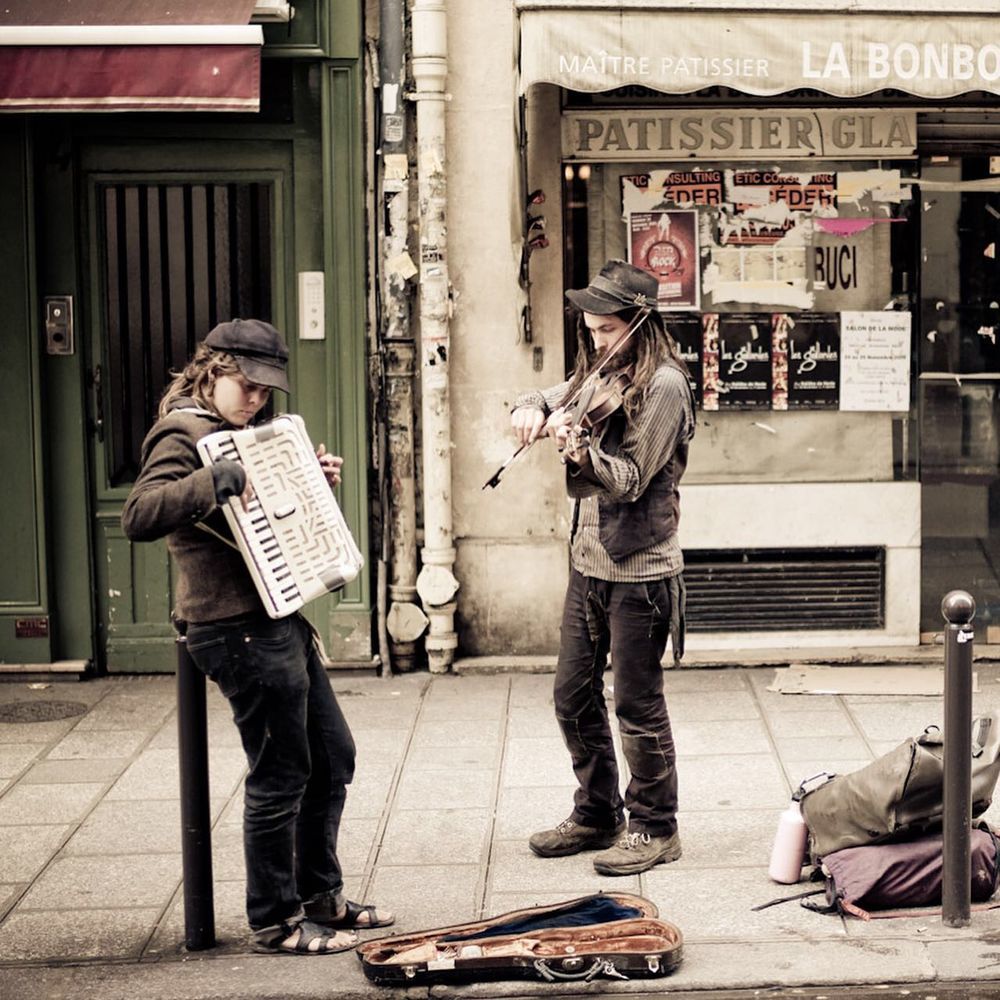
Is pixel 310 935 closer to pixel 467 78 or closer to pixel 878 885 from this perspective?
pixel 878 885

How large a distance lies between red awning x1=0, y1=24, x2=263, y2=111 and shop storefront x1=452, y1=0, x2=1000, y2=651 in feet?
4.53

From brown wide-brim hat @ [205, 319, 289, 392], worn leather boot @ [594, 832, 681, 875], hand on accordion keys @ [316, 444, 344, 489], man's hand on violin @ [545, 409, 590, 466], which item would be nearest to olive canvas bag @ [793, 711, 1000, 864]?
worn leather boot @ [594, 832, 681, 875]

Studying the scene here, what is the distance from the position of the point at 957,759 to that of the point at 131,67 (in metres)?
4.64

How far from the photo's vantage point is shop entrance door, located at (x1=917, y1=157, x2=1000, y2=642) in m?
8.30

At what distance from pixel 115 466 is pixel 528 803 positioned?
10.3 feet

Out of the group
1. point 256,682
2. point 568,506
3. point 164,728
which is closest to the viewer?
point 256,682

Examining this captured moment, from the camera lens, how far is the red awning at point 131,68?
745 cm

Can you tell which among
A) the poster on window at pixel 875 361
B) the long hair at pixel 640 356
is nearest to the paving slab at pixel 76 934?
the long hair at pixel 640 356

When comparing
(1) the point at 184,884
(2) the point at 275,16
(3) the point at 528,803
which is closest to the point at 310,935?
(1) the point at 184,884

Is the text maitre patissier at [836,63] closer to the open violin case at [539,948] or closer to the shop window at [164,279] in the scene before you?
the shop window at [164,279]

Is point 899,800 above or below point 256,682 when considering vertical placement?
below

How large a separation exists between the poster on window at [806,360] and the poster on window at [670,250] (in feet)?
1.46

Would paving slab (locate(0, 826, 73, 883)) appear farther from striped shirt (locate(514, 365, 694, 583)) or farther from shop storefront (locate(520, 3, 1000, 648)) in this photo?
shop storefront (locate(520, 3, 1000, 648))

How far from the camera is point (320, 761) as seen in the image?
5121mm
